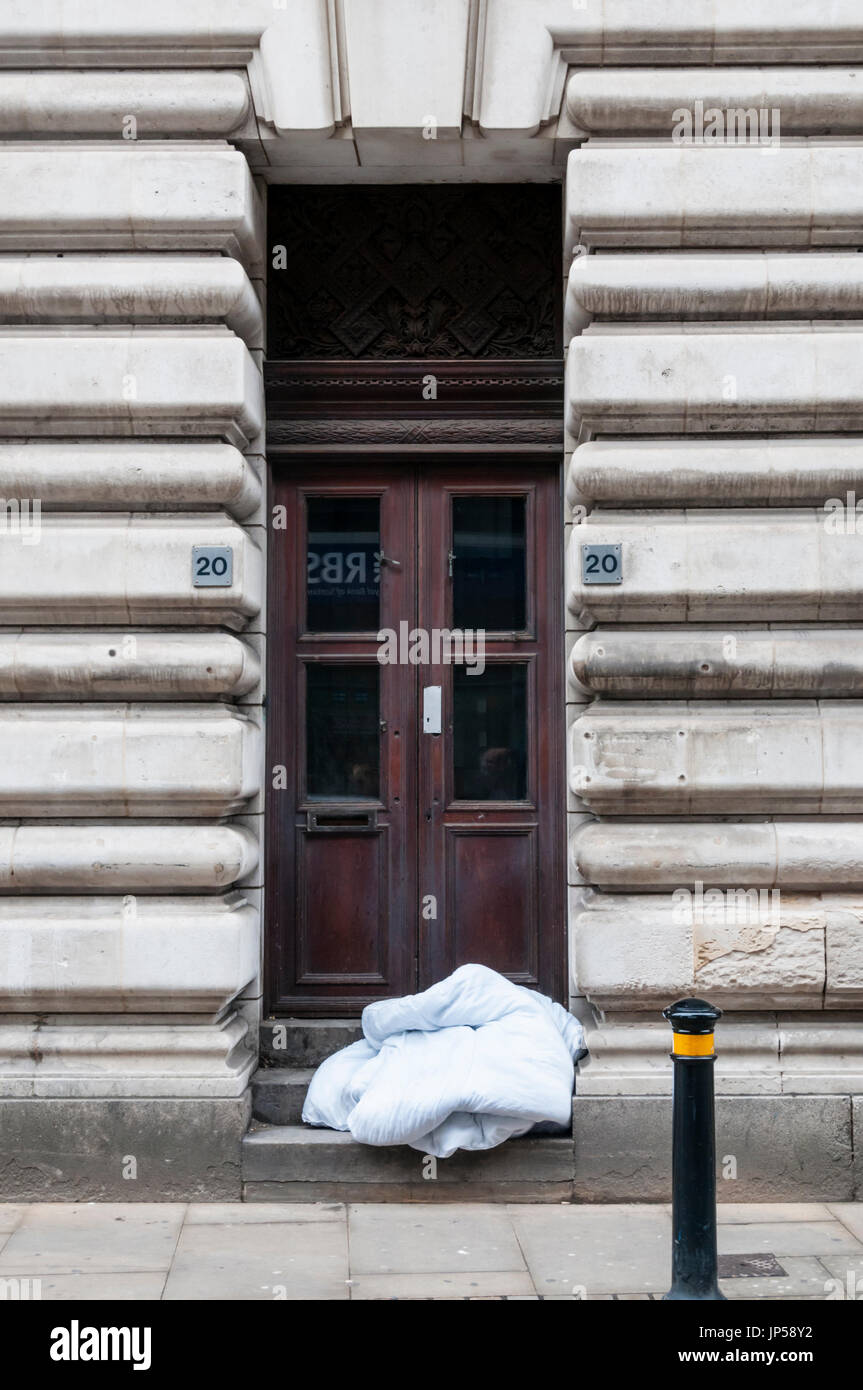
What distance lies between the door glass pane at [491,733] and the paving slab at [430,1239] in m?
2.06

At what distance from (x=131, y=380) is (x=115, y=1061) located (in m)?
3.08

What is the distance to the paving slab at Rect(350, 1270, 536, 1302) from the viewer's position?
4.98m

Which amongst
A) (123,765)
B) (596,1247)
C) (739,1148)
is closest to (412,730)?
(123,765)

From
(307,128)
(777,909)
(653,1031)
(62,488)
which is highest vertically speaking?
(307,128)

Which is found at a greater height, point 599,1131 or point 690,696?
point 690,696

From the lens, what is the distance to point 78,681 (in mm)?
6324

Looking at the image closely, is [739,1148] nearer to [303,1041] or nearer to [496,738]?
[303,1041]

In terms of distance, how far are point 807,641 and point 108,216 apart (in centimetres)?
375

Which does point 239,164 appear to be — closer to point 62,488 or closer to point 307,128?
point 307,128

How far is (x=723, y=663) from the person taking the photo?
248 inches

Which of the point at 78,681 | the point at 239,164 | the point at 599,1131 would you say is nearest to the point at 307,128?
the point at 239,164

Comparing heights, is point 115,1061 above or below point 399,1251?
above

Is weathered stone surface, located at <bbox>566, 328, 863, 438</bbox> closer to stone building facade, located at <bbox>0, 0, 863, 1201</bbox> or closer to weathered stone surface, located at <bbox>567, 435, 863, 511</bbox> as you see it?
stone building facade, located at <bbox>0, 0, 863, 1201</bbox>

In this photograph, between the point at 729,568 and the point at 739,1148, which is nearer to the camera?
the point at 739,1148
